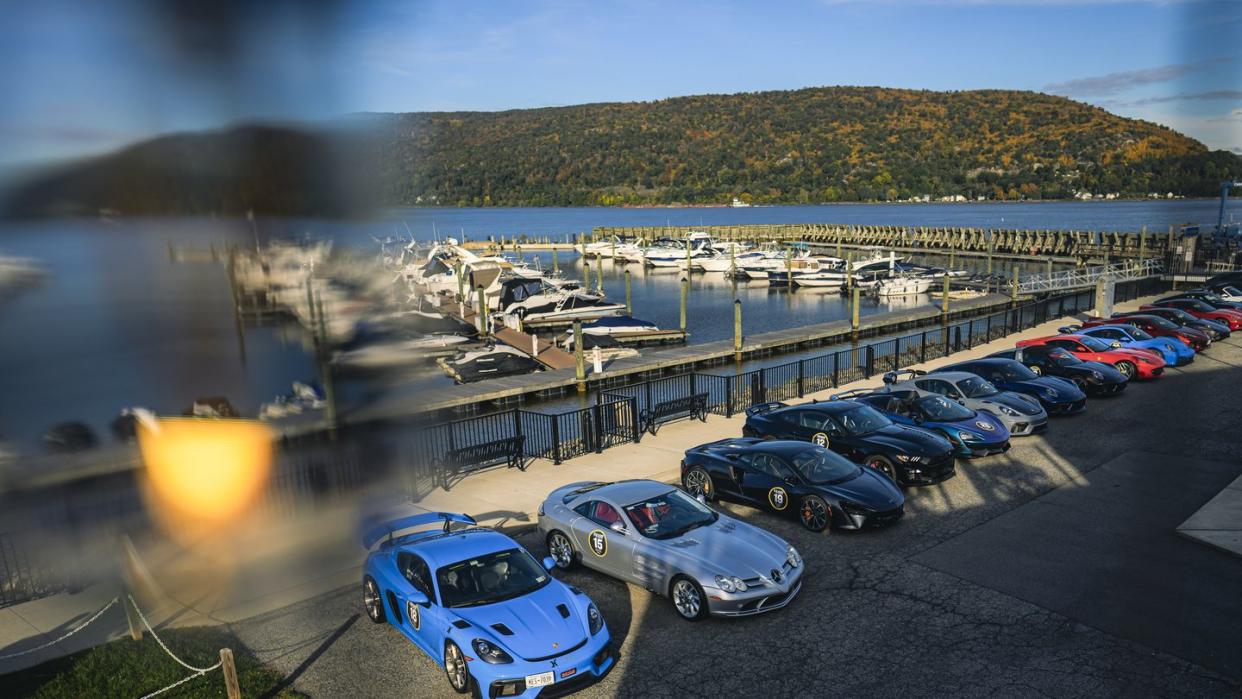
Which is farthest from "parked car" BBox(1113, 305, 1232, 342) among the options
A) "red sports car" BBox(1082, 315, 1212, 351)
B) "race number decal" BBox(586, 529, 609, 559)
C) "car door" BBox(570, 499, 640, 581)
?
"race number decal" BBox(586, 529, 609, 559)

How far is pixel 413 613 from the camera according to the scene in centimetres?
841

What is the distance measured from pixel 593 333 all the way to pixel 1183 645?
3302cm

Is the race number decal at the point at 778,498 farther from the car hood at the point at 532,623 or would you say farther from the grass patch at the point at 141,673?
the grass patch at the point at 141,673

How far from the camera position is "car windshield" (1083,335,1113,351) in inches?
886

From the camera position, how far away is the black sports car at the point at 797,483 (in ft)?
39.0

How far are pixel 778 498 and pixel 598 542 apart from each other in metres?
3.35

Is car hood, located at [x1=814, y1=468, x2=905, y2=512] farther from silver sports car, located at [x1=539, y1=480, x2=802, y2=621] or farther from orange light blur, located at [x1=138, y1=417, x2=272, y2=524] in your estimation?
orange light blur, located at [x1=138, y1=417, x2=272, y2=524]

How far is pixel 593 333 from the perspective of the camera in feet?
132

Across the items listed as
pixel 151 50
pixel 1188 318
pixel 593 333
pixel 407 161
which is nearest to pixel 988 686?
pixel 407 161

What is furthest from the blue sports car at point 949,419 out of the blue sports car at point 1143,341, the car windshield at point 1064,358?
the blue sports car at point 1143,341

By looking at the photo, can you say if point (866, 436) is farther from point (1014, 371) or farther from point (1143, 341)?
point (1143, 341)

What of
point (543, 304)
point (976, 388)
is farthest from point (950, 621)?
point (543, 304)

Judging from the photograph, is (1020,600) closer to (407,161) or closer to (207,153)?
(407,161)

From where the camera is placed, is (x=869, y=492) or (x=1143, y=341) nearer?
(x=869, y=492)
